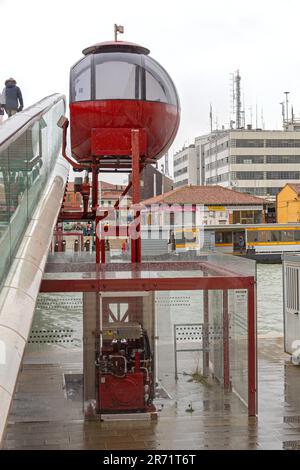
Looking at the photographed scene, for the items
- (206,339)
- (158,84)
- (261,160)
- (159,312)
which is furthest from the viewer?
(261,160)

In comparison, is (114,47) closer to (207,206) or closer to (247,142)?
(207,206)

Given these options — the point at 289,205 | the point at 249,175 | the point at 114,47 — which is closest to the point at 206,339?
the point at 114,47

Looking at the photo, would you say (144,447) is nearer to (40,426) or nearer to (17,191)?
(40,426)

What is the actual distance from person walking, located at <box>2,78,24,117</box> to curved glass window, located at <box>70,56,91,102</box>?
2.05 meters

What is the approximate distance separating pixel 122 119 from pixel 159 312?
4.87 metres

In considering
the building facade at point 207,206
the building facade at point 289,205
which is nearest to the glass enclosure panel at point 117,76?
the building facade at point 207,206

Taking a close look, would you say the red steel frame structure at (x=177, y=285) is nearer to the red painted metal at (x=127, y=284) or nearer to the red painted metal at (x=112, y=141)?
the red painted metal at (x=127, y=284)

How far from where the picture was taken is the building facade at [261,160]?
8938 cm

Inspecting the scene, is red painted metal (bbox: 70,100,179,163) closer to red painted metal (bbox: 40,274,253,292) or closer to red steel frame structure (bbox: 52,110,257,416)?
red steel frame structure (bbox: 52,110,257,416)

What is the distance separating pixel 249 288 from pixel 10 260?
4.29m

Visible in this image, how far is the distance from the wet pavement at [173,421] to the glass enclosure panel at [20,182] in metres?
2.90

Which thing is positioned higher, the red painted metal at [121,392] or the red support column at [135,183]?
the red support column at [135,183]

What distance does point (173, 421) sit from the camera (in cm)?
930
